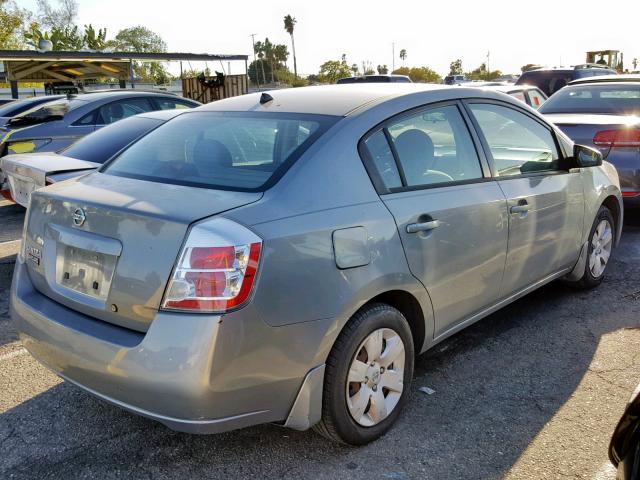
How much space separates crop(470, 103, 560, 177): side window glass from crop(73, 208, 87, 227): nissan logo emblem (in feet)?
7.38

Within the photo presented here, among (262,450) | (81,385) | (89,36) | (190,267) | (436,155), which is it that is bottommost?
(262,450)

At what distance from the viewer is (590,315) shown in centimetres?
463

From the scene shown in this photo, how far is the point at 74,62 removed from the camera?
73.6 feet

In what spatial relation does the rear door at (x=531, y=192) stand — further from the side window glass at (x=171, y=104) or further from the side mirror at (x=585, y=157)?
the side window glass at (x=171, y=104)

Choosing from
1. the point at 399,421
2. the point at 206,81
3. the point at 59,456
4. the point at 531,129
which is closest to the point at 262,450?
the point at 399,421

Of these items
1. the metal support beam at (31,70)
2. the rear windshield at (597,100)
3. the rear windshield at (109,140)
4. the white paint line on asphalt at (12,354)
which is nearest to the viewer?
the white paint line on asphalt at (12,354)

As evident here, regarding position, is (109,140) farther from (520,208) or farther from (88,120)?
(520,208)

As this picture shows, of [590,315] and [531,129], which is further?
[590,315]

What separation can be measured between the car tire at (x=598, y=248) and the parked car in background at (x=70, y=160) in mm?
3370

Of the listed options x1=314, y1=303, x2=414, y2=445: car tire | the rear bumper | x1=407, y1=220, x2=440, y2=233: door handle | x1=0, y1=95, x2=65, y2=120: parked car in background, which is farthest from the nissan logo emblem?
x1=0, y1=95, x2=65, y2=120: parked car in background

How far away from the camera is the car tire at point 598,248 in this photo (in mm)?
4879

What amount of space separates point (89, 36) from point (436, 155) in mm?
64846

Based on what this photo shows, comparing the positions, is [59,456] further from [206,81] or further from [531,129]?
[206,81]

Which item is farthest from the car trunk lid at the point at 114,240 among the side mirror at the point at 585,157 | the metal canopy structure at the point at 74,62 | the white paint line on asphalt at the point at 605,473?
the metal canopy structure at the point at 74,62
